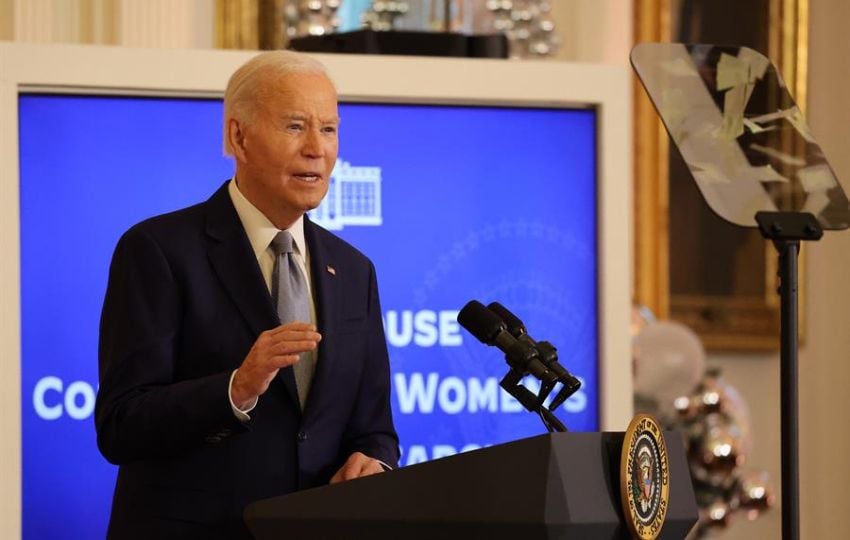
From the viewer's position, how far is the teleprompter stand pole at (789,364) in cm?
223

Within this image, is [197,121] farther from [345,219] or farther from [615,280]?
[615,280]

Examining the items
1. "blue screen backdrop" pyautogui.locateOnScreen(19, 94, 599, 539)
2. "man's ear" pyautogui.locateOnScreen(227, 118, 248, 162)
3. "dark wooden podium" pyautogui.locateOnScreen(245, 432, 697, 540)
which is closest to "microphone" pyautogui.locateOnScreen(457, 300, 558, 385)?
"dark wooden podium" pyautogui.locateOnScreen(245, 432, 697, 540)

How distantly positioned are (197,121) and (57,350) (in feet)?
2.15

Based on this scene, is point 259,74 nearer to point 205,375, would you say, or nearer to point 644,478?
point 205,375

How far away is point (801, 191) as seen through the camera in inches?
99.9

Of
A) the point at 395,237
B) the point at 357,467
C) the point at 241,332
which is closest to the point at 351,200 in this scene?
the point at 395,237

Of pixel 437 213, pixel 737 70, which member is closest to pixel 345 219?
pixel 437 213

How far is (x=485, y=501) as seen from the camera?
1.84 m

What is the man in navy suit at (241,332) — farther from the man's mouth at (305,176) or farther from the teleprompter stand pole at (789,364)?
the teleprompter stand pole at (789,364)

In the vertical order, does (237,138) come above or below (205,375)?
above

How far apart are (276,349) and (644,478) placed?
521mm

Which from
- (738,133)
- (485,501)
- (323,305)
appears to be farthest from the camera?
(738,133)

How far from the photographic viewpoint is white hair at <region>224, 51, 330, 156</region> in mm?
2359

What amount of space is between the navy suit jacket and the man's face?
0.38 ft
